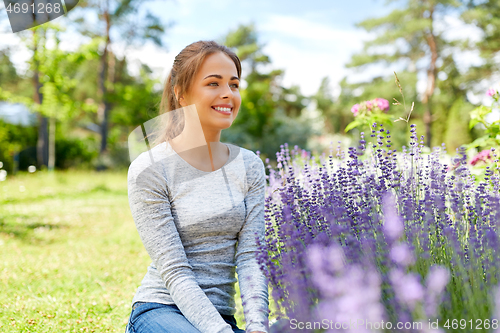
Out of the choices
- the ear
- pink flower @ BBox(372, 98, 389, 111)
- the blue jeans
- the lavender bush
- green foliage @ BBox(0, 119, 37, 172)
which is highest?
the ear

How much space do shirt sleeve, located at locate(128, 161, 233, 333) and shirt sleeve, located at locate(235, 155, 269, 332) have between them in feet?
0.47

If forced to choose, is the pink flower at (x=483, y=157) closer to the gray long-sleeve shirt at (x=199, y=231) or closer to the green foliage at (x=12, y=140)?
the gray long-sleeve shirt at (x=199, y=231)

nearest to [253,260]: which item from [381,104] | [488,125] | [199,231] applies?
[199,231]

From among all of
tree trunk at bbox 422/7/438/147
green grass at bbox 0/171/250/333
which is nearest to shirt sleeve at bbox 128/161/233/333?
green grass at bbox 0/171/250/333

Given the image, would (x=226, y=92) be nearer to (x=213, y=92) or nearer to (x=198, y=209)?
(x=213, y=92)

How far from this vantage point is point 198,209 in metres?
1.75

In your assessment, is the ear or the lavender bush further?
the ear

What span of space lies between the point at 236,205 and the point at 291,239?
0.54 metres

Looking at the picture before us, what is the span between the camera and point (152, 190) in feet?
5.44

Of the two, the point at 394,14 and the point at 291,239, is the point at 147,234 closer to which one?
the point at 291,239

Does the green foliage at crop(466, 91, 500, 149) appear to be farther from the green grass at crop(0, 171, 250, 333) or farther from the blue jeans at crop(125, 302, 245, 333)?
the blue jeans at crop(125, 302, 245, 333)

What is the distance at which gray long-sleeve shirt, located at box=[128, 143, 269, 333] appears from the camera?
61.2 inches

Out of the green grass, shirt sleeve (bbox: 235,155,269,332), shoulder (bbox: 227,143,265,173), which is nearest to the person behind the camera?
shirt sleeve (bbox: 235,155,269,332)

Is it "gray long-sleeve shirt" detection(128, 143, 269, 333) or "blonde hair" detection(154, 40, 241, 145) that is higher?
"blonde hair" detection(154, 40, 241, 145)
